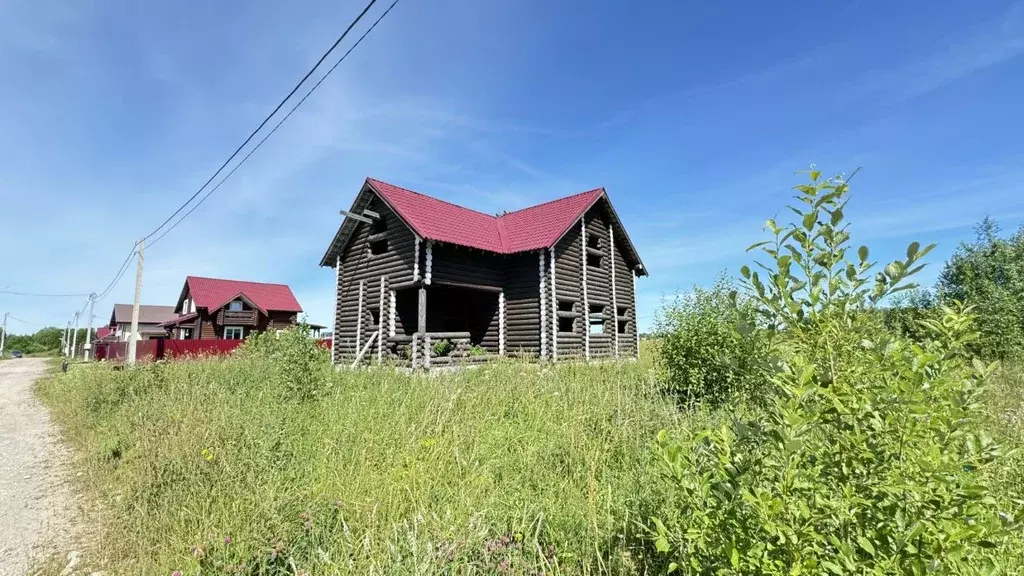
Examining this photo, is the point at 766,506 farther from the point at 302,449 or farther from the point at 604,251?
the point at 604,251

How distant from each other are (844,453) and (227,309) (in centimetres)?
4164

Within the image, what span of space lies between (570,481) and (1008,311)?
72.4ft

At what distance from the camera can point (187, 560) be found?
3.44m

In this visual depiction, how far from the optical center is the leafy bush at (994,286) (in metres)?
15.5

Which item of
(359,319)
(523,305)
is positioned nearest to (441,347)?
(523,305)

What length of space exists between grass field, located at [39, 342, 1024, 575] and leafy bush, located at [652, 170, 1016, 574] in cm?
59

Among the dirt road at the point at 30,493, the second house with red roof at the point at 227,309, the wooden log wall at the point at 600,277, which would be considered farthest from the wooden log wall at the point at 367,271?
the second house with red roof at the point at 227,309

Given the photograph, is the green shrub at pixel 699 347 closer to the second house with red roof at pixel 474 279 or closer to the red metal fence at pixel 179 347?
the second house with red roof at pixel 474 279

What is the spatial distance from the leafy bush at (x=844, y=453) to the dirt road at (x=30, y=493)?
237 inches

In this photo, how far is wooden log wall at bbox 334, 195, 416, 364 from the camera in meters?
15.2

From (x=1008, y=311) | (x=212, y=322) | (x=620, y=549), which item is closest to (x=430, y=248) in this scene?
(x=620, y=549)

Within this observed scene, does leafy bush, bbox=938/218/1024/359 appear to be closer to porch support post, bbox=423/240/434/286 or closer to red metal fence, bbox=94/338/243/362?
porch support post, bbox=423/240/434/286

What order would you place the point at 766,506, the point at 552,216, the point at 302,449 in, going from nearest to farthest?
1. the point at 766,506
2. the point at 302,449
3. the point at 552,216

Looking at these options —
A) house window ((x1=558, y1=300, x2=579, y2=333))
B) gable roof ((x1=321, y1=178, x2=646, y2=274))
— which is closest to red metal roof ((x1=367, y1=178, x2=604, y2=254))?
gable roof ((x1=321, y1=178, x2=646, y2=274))
